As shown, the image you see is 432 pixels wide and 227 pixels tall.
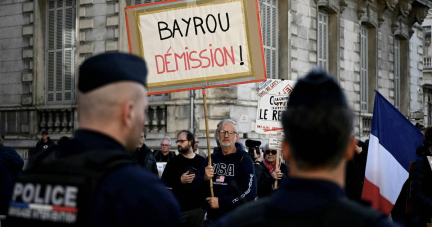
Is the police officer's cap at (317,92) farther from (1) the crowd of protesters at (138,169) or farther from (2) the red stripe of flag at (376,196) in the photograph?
(2) the red stripe of flag at (376,196)

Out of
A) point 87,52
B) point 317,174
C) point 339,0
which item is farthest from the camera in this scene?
point 339,0

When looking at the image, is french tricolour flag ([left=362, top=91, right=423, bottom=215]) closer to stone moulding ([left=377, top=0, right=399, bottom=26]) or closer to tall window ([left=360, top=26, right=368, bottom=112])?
tall window ([left=360, top=26, right=368, bottom=112])

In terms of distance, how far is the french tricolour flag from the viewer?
6840 mm

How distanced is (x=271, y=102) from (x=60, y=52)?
8009 mm

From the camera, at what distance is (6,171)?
6488mm

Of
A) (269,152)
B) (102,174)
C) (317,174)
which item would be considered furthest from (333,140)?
(269,152)

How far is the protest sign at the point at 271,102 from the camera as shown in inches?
380

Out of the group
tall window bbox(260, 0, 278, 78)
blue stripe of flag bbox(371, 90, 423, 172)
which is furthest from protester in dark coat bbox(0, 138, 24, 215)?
tall window bbox(260, 0, 278, 78)

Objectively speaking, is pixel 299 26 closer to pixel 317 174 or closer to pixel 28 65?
pixel 28 65

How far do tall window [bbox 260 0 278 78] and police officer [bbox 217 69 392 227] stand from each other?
1396 cm

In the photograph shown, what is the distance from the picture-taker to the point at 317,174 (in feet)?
5.26

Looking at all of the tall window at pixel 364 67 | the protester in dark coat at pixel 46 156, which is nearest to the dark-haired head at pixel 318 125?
the protester in dark coat at pixel 46 156

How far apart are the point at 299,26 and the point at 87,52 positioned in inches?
214

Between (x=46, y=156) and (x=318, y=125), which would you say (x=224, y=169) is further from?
(x=318, y=125)
